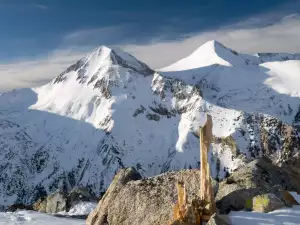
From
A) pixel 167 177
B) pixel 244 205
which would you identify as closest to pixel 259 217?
pixel 244 205

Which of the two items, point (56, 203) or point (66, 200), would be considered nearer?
point (66, 200)

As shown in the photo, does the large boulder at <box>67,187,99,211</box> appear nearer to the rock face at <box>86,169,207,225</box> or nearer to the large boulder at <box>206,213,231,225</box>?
the rock face at <box>86,169,207,225</box>

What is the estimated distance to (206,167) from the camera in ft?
46.9

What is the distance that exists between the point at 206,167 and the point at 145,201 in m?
3.67

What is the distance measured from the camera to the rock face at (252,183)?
671 inches

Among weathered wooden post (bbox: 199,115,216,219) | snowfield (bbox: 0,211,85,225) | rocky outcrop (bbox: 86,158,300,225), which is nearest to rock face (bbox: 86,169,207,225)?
rocky outcrop (bbox: 86,158,300,225)

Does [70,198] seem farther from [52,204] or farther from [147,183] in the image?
[147,183]

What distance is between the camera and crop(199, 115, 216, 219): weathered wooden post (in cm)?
1377

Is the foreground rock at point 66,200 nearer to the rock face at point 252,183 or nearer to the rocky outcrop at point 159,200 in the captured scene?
the rock face at point 252,183

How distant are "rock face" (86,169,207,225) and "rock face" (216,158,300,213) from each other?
1.65 m

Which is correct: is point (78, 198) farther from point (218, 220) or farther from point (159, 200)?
point (218, 220)

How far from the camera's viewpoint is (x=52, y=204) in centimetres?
5575

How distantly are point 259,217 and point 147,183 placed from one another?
219 inches

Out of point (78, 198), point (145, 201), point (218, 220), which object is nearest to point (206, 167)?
point (218, 220)
